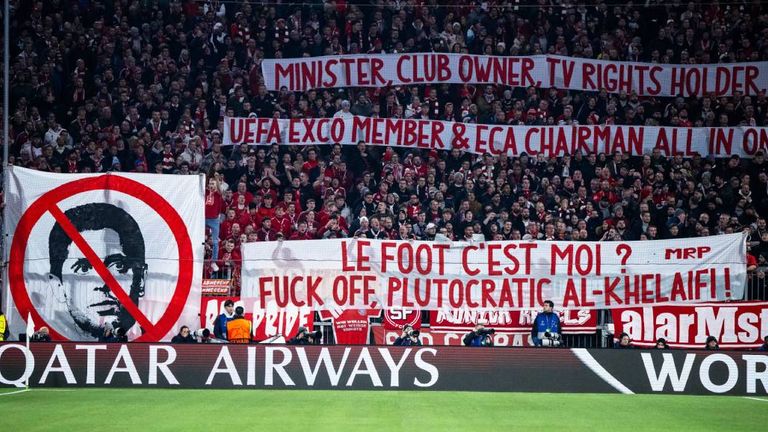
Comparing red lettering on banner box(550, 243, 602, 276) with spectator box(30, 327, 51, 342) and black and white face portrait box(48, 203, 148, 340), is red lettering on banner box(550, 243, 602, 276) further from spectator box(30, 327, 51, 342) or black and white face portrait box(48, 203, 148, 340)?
spectator box(30, 327, 51, 342)

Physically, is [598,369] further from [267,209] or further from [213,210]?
[213,210]

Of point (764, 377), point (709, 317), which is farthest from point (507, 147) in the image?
point (764, 377)

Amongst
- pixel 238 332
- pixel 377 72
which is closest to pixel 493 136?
pixel 377 72

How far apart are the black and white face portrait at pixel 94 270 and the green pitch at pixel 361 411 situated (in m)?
1.50

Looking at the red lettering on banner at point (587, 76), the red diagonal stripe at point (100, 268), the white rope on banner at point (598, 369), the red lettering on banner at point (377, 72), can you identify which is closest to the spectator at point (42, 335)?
the red diagonal stripe at point (100, 268)

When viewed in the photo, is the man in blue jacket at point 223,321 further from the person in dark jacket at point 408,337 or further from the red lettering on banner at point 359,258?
the person in dark jacket at point 408,337

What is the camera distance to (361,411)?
16094 mm

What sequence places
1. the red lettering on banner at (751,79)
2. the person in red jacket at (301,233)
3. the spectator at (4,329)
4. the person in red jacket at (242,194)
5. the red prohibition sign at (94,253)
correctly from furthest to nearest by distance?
1. the red lettering on banner at (751,79)
2. the person in red jacket at (242,194)
3. the person in red jacket at (301,233)
4. the red prohibition sign at (94,253)
5. the spectator at (4,329)

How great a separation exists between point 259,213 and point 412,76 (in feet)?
20.4

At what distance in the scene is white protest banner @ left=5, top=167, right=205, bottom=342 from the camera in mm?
19703

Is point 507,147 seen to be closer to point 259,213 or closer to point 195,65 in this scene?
point 259,213

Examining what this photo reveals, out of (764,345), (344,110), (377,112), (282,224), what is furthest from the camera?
(377,112)

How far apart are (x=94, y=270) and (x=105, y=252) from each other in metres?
0.39

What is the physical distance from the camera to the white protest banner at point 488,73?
1095 inches
